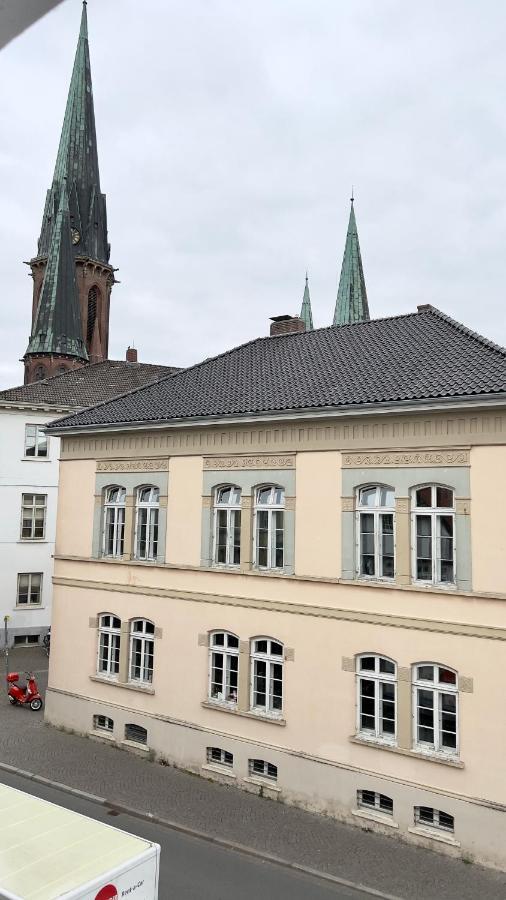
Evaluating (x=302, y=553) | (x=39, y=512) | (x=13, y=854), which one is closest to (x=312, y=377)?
(x=302, y=553)

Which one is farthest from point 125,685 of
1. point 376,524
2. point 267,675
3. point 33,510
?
point 33,510

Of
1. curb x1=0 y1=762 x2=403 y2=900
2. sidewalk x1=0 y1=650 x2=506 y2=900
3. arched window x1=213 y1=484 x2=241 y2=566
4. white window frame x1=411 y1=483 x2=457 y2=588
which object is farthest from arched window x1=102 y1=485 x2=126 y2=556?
white window frame x1=411 y1=483 x2=457 y2=588

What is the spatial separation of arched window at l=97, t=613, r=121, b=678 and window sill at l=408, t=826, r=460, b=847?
937 cm

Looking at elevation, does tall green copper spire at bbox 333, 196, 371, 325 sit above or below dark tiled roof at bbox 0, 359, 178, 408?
above

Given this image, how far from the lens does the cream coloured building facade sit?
14398 millimetres

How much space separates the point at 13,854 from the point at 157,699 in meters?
10.3

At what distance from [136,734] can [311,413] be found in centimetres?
1019

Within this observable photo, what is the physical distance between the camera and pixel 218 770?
1772 cm

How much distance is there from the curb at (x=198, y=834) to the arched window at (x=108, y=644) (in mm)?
3468

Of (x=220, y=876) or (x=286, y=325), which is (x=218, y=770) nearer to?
(x=220, y=876)

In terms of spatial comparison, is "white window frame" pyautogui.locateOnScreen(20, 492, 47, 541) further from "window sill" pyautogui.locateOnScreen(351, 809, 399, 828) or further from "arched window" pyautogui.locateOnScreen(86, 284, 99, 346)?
"arched window" pyautogui.locateOnScreen(86, 284, 99, 346)

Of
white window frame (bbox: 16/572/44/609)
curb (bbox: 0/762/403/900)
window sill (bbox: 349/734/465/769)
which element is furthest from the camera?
white window frame (bbox: 16/572/44/609)

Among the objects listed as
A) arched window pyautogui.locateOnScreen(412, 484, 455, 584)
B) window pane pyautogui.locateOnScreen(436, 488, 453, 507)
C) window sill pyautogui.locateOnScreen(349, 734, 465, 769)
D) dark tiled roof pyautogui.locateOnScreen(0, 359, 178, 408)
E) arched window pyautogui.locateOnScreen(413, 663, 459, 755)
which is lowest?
window sill pyautogui.locateOnScreen(349, 734, 465, 769)

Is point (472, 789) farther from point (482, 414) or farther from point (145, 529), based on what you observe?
point (145, 529)
